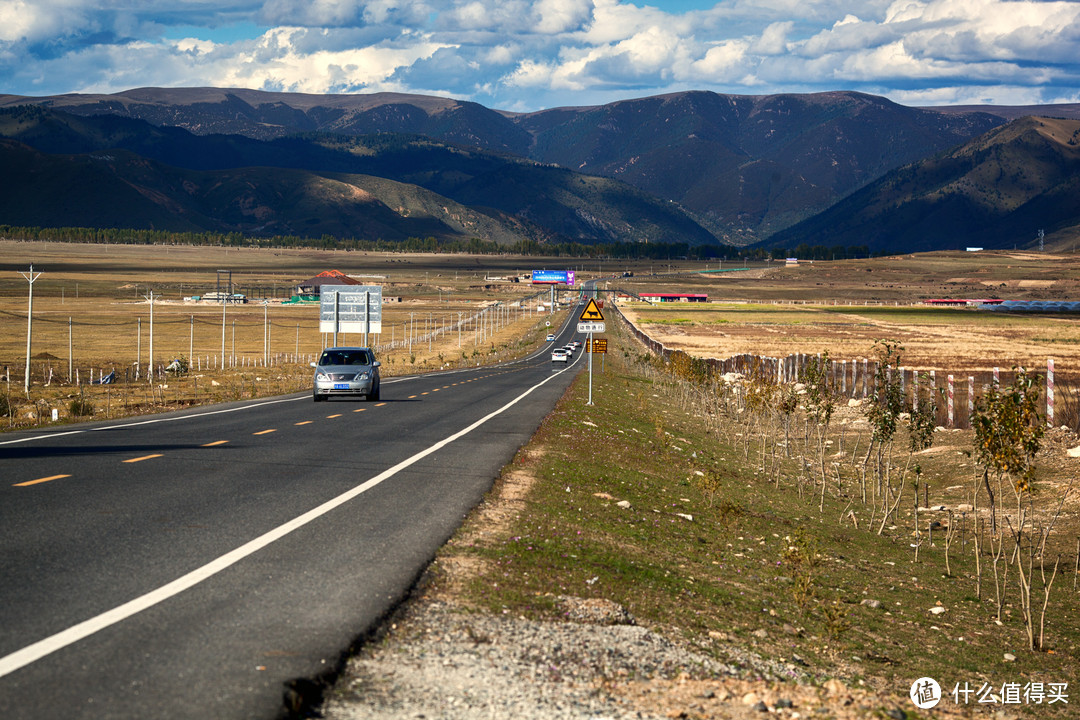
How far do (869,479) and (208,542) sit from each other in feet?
65.8

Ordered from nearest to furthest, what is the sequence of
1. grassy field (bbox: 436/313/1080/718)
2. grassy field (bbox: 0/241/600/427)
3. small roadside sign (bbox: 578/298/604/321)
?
grassy field (bbox: 436/313/1080/718) → small roadside sign (bbox: 578/298/604/321) → grassy field (bbox: 0/241/600/427)

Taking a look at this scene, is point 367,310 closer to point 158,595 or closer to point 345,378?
point 345,378

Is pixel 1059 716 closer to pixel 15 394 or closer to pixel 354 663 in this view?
pixel 354 663

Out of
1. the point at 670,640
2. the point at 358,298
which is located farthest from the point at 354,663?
the point at 358,298

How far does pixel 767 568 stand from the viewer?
542 inches

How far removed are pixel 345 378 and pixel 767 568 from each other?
22.4 metres

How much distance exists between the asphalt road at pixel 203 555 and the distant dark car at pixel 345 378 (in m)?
11.7

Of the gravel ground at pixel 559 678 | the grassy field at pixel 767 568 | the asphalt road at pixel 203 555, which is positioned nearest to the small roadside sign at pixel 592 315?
the grassy field at pixel 767 568

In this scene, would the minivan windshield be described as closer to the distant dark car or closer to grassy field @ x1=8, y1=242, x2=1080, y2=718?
the distant dark car

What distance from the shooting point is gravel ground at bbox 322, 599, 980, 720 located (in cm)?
664

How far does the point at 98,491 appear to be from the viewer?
1341 centimetres

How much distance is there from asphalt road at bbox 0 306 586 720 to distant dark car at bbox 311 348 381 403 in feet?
38.5

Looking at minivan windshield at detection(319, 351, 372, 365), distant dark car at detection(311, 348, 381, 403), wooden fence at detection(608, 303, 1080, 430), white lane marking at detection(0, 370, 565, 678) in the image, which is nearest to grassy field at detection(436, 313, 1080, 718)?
white lane marking at detection(0, 370, 565, 678)

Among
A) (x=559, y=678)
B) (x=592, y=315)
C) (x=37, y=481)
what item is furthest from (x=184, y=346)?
(x=559, y=678)
